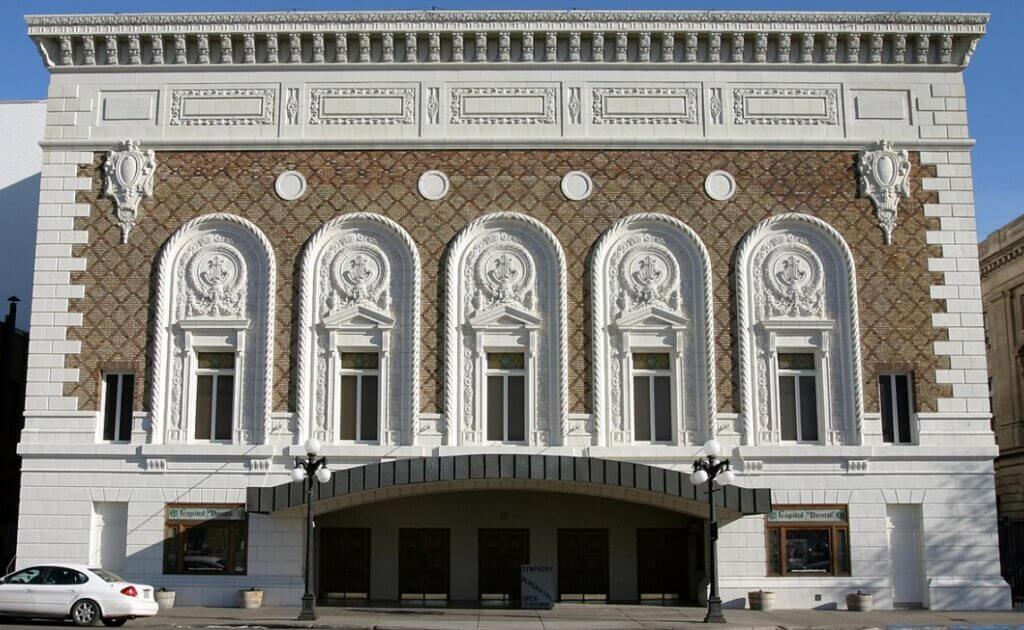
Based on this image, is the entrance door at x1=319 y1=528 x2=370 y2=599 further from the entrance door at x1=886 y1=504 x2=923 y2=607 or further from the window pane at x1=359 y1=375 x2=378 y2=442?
the entrance door at x1=886 y1=504 x2=923 y2=607

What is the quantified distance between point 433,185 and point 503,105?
2672 mm

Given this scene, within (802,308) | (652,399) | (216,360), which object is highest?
(802,308)

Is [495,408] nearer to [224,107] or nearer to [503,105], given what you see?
[503,105]

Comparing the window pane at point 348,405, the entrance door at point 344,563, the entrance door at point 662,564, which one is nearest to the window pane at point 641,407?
the entrance door at point 662,564

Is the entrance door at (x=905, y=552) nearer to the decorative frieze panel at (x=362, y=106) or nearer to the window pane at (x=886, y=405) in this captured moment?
the window pane at (x=886, y=405)

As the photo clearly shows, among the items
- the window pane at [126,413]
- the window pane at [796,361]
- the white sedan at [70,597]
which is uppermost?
the window pane at [796,361]

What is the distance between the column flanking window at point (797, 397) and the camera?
86.4ft

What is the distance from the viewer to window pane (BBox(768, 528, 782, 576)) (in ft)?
83.7

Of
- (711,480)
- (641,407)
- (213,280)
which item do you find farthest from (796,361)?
(213,280)

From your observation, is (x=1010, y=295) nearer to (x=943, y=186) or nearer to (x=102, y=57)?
(x=943, y=186)

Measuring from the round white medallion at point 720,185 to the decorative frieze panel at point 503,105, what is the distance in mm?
4147

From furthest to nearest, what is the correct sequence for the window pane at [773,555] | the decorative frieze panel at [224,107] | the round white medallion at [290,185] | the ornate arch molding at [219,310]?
the decorative frieze panel at [224,107], the round white medallion at [290,185], the ornate arch molding at [219,310], the window pane at [773,555]

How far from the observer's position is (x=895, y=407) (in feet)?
86.4

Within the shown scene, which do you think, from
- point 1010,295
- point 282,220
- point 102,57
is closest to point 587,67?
point 282,220
